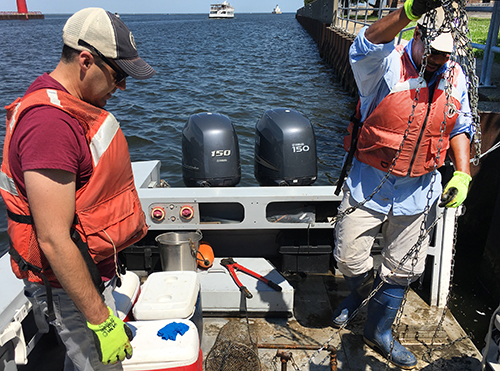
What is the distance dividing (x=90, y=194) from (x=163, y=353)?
907 mm

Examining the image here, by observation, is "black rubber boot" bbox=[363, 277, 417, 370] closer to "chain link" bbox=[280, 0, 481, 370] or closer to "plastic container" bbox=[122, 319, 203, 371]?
"chain link" bbox=[280, 0, 481, 370]

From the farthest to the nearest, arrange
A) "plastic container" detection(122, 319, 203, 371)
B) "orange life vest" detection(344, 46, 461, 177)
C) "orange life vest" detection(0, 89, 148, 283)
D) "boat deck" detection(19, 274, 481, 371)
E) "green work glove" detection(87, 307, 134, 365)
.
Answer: "boat deck" detection(19, 274, 481, 371)
"orange life vest" detection(344, 46, 461, 177)
"plastic container" detection(122, 319, 203, 371)
"green work glove" detection(87, 307, 134, 365)
"orange life vest" detection(0, 89, 148, 283)

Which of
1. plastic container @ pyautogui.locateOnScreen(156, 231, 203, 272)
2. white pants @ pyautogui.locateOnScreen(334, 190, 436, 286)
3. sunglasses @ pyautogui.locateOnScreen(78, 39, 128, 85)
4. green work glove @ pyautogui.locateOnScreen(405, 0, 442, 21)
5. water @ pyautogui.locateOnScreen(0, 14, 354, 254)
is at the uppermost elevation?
green work glove @ pyautogui.locateOnScreen(405, 0, 442, 21)

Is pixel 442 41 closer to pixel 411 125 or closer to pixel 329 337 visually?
pixel 411 125

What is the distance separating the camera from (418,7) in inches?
68.4

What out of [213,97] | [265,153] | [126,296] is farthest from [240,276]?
[213,97]

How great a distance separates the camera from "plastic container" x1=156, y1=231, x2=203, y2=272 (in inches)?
127

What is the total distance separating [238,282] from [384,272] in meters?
1.15

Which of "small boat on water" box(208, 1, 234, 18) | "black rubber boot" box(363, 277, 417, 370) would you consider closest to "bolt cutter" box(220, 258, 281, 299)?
"black rubber boot" box(363, 277, 417, 370)

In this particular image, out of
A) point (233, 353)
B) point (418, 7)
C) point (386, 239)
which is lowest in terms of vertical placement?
point (233, 353)

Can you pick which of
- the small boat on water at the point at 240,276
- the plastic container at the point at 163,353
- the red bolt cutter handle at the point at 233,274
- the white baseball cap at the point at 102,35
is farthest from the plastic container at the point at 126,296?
the white baseball cap at the point at 102,35

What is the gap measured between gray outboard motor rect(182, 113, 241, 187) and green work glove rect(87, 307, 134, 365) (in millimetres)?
2338

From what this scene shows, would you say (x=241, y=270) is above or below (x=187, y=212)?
below

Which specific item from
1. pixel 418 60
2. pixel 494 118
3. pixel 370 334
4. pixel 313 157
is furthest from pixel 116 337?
pixel 494 118
